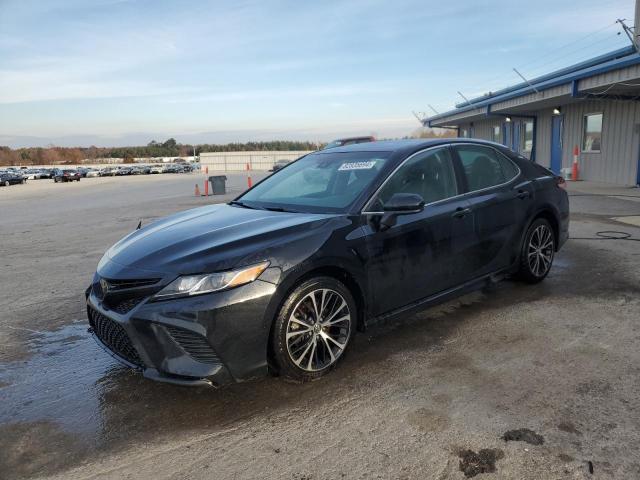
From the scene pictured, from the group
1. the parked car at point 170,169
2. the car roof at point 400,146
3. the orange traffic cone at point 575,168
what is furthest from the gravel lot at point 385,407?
the parked car at point 170,169

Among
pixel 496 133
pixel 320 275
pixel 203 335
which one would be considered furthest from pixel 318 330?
pixel 496 133

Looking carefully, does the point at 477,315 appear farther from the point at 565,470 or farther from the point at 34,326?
the point at 34,326

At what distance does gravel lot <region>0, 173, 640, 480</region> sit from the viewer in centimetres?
266

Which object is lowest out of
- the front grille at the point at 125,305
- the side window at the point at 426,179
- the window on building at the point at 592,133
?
the front grille at the point at 125,305

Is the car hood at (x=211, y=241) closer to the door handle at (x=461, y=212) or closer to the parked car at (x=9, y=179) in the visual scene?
the door handle at (x=461, y=212)

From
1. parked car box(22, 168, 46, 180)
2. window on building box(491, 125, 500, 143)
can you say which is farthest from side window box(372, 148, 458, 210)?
parked car box(22, 168, 46, 180)

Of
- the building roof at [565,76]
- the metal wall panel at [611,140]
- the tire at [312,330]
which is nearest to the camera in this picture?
the tire at [312,330]

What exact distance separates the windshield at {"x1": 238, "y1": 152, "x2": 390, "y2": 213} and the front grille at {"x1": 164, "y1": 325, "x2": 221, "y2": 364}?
4.63 ft

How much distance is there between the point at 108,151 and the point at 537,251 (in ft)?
447

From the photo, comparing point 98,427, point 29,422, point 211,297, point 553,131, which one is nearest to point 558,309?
point 211,297

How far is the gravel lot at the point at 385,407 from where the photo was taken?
266cm

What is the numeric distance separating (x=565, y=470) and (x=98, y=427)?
266cm

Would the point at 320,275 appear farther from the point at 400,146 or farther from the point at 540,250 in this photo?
the point at 540,250

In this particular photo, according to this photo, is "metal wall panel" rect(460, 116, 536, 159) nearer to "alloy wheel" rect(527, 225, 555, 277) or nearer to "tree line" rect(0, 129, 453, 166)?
"alloy wheel" rect(527, 225, 555, 277)
